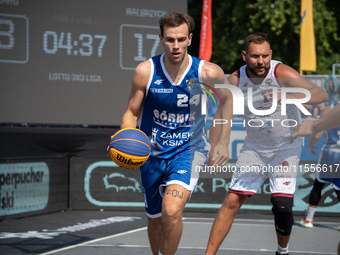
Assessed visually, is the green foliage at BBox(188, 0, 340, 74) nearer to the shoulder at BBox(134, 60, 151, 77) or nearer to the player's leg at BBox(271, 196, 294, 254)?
the player's leg at BBox(271, 196, 294, 254)

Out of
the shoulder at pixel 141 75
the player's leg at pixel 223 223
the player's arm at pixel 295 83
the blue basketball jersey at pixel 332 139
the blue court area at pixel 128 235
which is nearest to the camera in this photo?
the shoulder at pixel 141 75

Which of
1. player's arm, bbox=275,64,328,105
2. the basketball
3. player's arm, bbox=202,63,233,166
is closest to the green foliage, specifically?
player's arm, bbox=275,64,328,105

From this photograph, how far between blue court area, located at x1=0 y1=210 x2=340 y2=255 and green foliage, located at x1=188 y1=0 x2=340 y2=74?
13.7 meters

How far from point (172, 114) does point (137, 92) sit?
411 millimetres

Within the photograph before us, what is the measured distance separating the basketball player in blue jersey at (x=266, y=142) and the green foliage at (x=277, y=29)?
1685 centimetres

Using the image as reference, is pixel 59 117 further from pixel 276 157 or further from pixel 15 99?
pixel 276 157

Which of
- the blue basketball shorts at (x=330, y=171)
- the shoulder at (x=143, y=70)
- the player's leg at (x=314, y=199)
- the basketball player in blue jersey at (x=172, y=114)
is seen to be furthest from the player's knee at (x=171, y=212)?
the player's leg at (x=314, y=199)

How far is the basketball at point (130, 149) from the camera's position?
471cm

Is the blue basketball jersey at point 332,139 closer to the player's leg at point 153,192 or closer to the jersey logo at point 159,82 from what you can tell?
the player's leg at point 153,192

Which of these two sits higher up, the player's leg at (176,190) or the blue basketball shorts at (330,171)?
the player's leg at (176,190)

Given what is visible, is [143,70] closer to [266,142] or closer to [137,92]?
[137,92]

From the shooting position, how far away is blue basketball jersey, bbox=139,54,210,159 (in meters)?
4.94

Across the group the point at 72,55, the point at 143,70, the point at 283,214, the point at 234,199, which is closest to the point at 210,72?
the point at 143,70

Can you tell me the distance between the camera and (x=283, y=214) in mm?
5152
